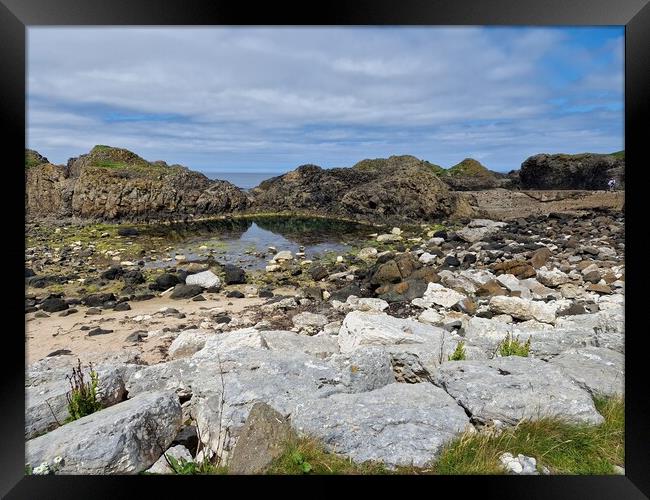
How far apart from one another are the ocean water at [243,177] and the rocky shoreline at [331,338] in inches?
41.5

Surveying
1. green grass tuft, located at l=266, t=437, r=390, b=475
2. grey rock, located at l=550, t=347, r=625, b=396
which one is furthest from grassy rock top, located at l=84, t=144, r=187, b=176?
grey rock, located at l=550, t=347, r=625, b=396

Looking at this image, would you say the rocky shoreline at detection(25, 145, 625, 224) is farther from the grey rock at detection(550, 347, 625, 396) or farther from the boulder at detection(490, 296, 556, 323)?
the grey rock at detection(550, 347, 625, 396)

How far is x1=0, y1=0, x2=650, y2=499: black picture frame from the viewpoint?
3.12 metres

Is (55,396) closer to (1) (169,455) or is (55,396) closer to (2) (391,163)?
(1) (169,455)

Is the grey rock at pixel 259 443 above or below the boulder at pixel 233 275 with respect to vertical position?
below

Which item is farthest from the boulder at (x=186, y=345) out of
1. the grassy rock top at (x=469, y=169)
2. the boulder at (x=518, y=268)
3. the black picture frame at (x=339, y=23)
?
the boulder at (x=518, y=268)

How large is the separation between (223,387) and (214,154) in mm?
3471

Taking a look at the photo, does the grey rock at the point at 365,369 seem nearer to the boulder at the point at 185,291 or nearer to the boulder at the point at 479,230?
the boulder at the point at 185,291

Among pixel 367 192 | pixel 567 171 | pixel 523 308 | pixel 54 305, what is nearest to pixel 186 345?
pixel 54 305

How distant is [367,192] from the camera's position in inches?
296

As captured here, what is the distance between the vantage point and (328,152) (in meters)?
6.11

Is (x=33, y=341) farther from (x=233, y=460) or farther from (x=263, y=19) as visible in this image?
(x=263, y=19)

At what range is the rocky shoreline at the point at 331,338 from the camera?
10.3ft
